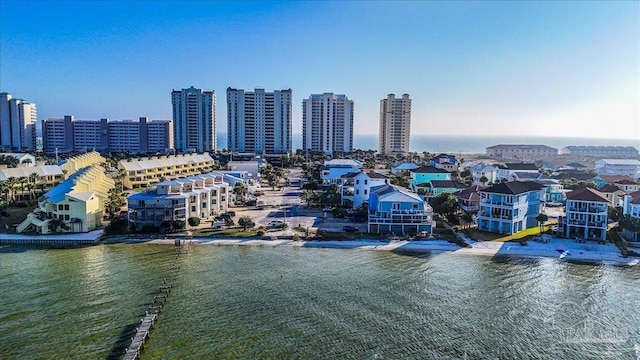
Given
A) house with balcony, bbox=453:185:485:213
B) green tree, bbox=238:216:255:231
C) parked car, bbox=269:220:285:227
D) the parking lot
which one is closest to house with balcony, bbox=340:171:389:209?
the parking lot

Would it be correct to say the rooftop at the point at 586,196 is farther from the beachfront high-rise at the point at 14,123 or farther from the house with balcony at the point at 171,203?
the beachfront high-rise at the point at 14,123

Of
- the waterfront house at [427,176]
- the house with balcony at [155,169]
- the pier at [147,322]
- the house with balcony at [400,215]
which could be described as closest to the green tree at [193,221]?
the pier at [147,322]

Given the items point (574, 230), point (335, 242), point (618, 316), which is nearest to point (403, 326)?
point (618, 316)

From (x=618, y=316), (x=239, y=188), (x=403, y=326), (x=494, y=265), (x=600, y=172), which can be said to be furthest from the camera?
(x=600, y=172)

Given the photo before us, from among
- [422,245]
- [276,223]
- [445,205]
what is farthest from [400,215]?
[276,223]

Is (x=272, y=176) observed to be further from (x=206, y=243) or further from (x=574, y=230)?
(x=574, y=230)

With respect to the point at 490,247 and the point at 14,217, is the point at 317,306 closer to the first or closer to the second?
the point at 490,247
